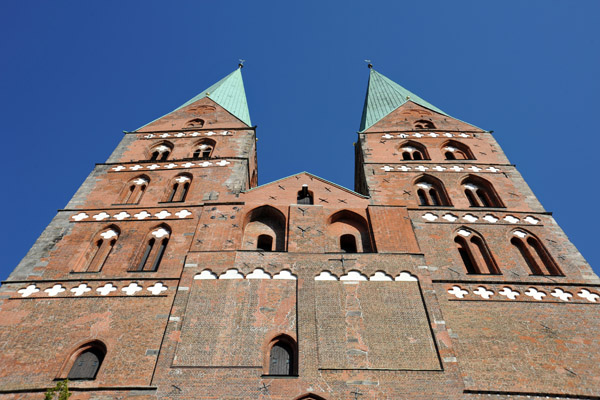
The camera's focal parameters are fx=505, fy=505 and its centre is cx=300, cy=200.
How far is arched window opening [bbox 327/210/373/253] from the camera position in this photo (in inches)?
532

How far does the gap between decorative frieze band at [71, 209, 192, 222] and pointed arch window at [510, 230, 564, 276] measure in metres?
9.12

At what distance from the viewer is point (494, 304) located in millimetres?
11422

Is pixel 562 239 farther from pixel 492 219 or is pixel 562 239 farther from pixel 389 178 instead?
pixel 389 178

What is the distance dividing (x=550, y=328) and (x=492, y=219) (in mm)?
4134

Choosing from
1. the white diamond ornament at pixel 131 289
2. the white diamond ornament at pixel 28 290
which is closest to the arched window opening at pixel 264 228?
the white diamond ornament at pixel 131 289

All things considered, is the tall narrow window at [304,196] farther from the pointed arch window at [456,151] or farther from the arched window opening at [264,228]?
the pointed arch window at [456,151]

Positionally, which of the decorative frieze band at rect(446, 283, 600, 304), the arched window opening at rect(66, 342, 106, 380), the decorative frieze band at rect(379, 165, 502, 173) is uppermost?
the decorative frieze band at rect(379, 165, 502, 173)

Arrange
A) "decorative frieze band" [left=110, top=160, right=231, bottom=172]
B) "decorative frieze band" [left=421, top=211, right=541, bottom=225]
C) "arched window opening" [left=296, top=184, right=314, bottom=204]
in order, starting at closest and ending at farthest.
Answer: "decorative frieze band" [left=421, top=211, right=541, bottom=225] < "arched window opening" [left=296, top=184, right=314, bottom=204] < "decorative frieze band" [left=110, top=160, right=231, bottom=172]

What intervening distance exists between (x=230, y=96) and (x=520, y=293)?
1703 cm

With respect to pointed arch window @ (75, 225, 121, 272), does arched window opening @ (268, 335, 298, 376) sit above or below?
below

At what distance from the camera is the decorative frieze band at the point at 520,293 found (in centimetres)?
1160

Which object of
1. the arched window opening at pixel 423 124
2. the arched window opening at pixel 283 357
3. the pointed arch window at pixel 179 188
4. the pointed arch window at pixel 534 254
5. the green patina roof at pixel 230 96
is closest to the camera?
the arched window opening at pixel 283 357

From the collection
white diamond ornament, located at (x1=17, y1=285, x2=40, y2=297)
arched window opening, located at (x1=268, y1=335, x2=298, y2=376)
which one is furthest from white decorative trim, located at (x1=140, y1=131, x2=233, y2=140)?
arched window opening, located at (x1=268, y1=335, x2=298, y2=376)

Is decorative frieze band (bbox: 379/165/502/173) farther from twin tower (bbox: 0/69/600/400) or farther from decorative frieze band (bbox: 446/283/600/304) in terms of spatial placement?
decorative frieze band (bbox: 446/283/600/304)
